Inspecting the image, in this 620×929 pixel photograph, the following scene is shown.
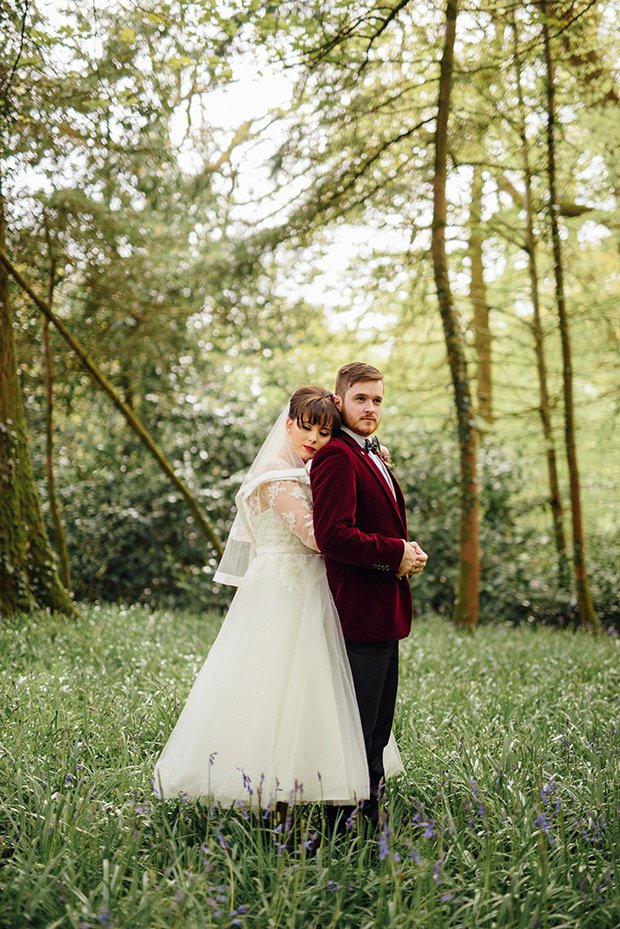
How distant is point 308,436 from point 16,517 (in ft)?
13.7

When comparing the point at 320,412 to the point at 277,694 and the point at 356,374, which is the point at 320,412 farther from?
the point at 277,694

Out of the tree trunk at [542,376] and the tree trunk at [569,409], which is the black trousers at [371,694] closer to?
the tree trunk at [569,409]

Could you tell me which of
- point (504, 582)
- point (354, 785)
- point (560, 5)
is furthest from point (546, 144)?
point (354, 785)

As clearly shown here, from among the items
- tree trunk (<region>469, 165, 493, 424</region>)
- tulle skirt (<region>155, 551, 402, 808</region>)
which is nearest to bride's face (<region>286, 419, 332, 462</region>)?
tulle skirt (<region>155, 551, 402, 808</region>)

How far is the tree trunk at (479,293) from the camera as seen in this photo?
8164mm

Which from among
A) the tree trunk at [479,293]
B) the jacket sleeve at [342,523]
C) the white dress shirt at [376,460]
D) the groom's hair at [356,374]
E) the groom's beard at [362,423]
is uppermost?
the tree trunk at [479,293]

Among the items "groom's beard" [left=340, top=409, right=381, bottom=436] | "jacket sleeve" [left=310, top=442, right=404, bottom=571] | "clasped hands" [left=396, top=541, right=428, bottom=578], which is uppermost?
"groom's beard" [left=340, top=409, right=381, bottom=436]

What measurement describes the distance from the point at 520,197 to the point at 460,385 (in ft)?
11.3

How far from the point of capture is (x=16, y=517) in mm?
6039

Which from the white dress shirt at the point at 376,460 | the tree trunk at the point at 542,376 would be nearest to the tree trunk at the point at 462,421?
the tree trunk at the point at 542,376

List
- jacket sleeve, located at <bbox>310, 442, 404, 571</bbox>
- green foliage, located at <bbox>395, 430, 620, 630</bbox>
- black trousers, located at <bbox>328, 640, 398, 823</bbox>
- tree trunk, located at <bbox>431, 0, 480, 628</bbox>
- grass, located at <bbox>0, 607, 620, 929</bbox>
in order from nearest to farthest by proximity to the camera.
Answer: grass, located at <bbox>0, 607, 620, 929</bbox> → jacket sleeve, located at <bbox>310, 442, 404, 571</bbox> → black trousers, located at <bbox>328, 640, 398, 823</bbox> → tree trunk, located at <bbox>431, 0, 480, 628</bbox> → green foliage, located at <bbox>395, 430, 620, 630</bbox>

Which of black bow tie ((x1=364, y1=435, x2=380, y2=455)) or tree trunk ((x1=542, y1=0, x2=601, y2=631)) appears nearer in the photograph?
black bow tie ((x1=364, y1=435, x2=380, y2=455))

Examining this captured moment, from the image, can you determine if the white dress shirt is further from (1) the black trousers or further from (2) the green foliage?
(2) the green foliage

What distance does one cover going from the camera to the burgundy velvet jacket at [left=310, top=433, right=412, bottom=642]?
2.55 metres
